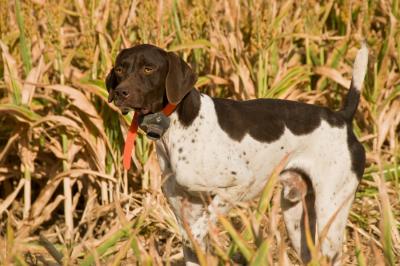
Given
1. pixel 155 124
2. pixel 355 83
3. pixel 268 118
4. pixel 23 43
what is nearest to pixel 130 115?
pixel 23 43

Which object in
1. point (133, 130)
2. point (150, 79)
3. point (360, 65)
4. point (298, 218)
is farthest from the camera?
point (298, 218)

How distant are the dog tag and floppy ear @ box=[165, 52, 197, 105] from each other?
0.14 m

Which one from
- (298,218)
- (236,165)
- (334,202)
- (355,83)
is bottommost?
(298,218)

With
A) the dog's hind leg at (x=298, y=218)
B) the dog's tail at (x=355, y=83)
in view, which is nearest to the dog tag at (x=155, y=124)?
the dog's hind leg at (x=298, y=218)

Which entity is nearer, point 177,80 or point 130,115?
point 177,80

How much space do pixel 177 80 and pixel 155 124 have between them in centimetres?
27

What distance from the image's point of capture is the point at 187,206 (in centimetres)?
473

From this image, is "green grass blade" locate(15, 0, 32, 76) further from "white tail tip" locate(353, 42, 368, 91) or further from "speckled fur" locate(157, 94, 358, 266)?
"white tail tip" locate(353, 42, 368, 91)

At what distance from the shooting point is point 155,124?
14.8 feet

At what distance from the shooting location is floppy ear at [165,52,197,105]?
174 inches

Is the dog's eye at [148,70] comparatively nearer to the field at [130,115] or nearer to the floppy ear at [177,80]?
the floppy ear at [177,80]

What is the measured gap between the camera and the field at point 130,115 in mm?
6164

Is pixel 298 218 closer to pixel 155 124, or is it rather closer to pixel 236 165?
pixel 236 165

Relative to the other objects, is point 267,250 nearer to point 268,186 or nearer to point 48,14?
point 268,186
